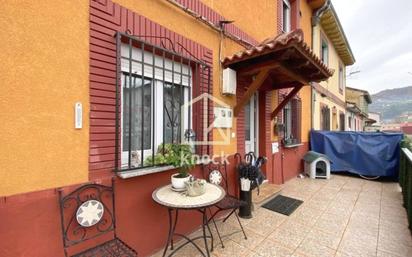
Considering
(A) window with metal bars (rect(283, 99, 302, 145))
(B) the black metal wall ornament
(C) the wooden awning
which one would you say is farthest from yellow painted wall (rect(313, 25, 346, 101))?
(B) the black metal wall ornament

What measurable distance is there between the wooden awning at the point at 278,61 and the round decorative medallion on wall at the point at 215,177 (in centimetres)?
126

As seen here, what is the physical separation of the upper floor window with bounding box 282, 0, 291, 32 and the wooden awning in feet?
8.95

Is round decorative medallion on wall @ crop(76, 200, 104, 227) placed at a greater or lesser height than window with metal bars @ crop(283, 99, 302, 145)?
lesser

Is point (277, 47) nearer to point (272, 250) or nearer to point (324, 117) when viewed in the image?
point (272, 250)

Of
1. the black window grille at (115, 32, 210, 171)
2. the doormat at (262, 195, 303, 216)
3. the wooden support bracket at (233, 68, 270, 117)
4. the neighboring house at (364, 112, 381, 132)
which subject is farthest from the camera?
the neighboring house at (364, 112, 381, 132)

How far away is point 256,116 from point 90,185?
416 cm

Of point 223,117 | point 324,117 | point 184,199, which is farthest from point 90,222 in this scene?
point 324,117

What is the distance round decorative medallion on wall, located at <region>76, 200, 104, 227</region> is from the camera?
197 cm

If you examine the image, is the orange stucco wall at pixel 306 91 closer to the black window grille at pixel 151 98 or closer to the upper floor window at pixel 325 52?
the upper floor window at pixel 325 52

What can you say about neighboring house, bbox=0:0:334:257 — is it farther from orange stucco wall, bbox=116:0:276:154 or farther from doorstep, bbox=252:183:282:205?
doorstep, bbox=252:183:282:205

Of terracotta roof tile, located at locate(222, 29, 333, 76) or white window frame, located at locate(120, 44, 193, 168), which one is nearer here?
white window frame, located at locate(120, 44, 193, 168)

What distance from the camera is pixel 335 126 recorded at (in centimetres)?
1228

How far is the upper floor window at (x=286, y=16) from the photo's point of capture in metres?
6.49

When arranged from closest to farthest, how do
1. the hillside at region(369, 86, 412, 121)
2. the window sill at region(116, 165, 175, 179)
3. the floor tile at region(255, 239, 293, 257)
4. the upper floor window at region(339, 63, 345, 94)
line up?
the window sill at region(116, 165, 175, 179), the floor tile at region(255, 239, 293, 257), the upper floor window at region(339, 63, 345, 94), the hillside at region(369, 86, 412, 121)
